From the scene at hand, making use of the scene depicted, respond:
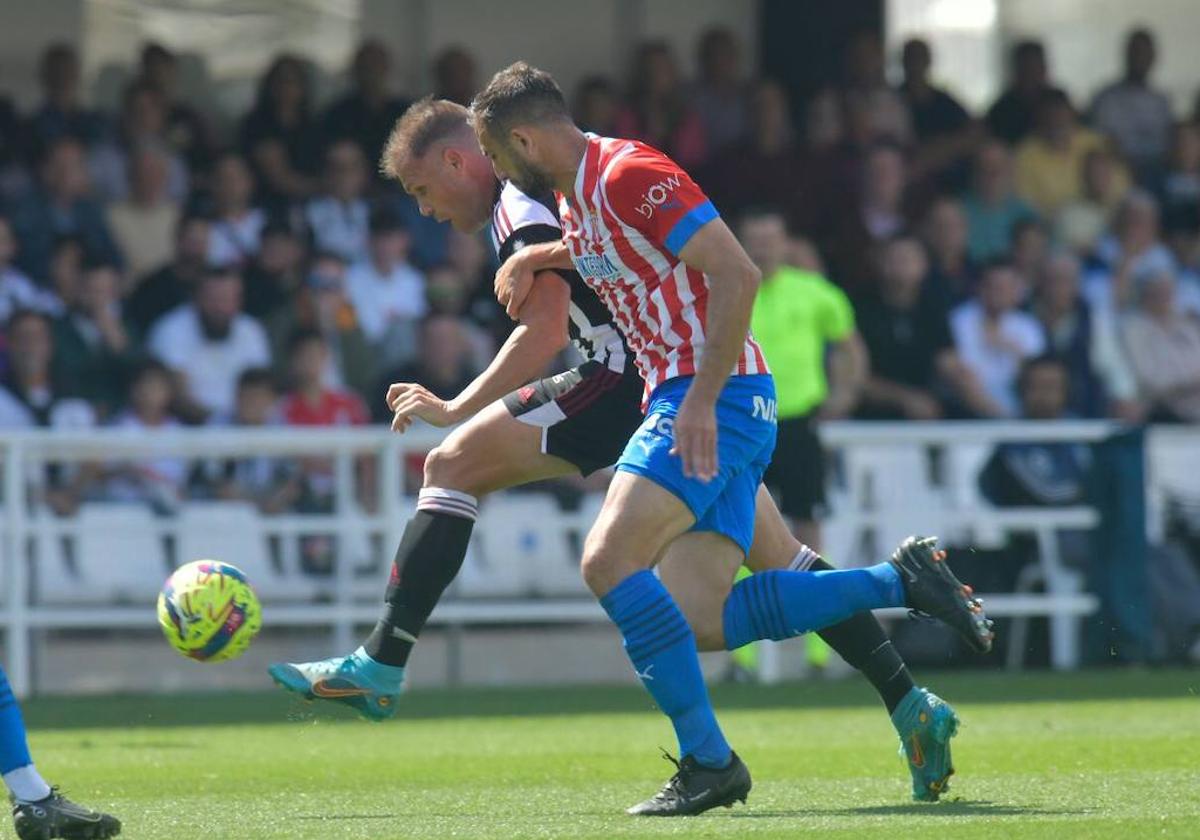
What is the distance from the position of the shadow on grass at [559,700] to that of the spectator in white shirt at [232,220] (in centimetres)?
323

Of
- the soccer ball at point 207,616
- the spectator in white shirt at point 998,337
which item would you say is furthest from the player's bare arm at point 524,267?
the spectator in white shirt at point 998,337

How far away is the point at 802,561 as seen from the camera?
6676 mm

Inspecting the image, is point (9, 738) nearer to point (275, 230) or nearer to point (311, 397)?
point (311, 397)

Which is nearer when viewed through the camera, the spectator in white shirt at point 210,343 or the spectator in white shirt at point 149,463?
the spectator in white shirt at point 149,463

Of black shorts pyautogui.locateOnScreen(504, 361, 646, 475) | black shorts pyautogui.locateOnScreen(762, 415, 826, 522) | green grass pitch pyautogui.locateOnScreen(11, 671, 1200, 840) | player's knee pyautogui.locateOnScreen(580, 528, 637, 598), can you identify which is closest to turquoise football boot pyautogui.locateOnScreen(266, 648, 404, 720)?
green grass pitch pyautogui.locateOnScreen(11, 671, 1200, 840)

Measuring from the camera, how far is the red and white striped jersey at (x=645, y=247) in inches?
235

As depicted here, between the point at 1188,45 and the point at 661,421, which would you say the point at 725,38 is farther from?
the point at 661,421

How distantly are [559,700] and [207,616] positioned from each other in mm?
4116

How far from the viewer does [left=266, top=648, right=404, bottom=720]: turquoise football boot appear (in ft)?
22.3

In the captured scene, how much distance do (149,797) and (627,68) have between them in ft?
35.7

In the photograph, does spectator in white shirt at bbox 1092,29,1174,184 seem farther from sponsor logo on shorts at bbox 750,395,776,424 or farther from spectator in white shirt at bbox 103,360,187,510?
sponsor logo on shorts at bbox 750,395,776,424

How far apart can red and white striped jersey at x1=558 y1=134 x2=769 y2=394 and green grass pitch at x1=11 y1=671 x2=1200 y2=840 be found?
4.28 feet

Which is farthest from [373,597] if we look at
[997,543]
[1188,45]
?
[1188,45]

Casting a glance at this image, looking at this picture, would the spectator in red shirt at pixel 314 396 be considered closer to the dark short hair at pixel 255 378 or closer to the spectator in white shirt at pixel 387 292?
the dark short hair at pixel 255 378
